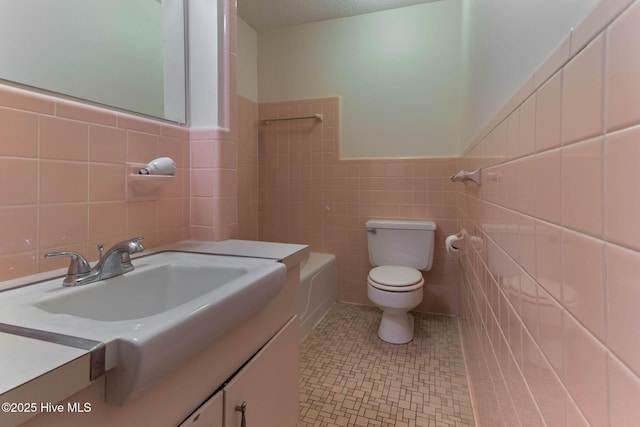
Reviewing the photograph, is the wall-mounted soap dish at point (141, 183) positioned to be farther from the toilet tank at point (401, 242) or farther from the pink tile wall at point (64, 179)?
the toilet tank at point (401, 242)

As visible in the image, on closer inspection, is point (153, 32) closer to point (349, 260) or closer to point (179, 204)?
point (179, 204)

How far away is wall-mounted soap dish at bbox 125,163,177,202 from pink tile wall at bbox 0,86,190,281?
0.02 meters

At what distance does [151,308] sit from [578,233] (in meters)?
0.94

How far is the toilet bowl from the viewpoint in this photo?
1.85 metres

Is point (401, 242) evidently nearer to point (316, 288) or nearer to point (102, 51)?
point (316, 288)

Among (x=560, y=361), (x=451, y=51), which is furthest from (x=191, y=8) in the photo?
(x=451, y=51)

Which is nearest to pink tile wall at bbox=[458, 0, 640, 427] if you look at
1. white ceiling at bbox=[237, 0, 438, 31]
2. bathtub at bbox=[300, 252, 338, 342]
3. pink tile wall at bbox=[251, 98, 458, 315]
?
bathtub at bbox=[300, 252, 338, 342]

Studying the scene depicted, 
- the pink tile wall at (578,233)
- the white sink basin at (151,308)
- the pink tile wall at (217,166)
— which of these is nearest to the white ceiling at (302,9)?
the pink tile wall at (217,166)

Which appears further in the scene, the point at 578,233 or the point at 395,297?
the point at 395,297

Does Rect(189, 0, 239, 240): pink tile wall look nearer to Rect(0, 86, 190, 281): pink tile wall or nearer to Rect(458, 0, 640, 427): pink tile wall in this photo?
Rect(0, 86, 190, 281): pink tile wall

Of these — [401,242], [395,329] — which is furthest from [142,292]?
[401,242]

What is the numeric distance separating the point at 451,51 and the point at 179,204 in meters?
2.17

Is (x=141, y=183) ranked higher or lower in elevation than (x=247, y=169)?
lower

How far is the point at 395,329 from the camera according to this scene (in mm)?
1980
